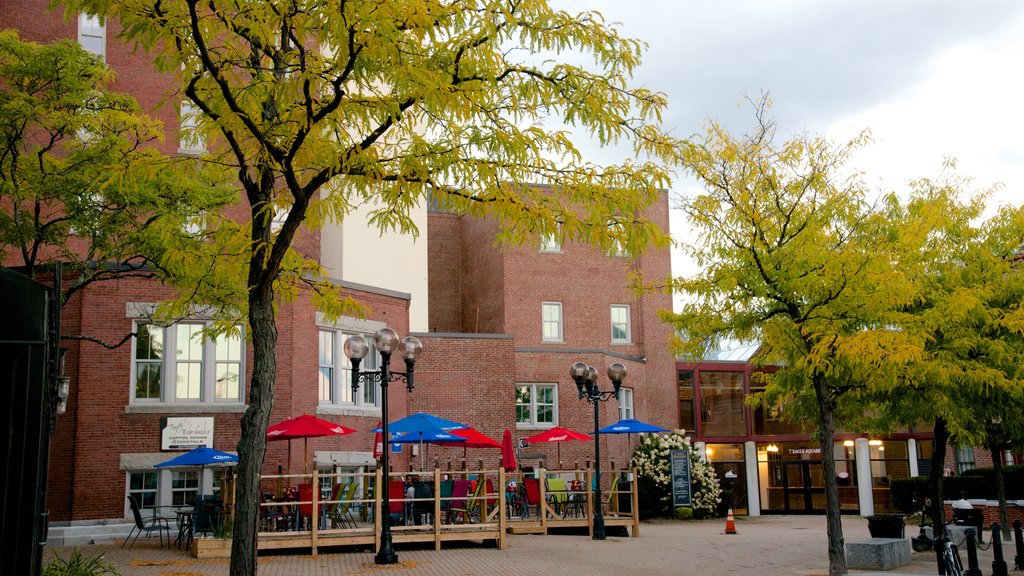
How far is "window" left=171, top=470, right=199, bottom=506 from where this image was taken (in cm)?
2330

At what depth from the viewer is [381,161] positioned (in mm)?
10477

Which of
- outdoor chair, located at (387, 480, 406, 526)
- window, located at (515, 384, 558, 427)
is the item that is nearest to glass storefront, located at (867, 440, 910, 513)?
window, located at (515, 384, 558, 427)

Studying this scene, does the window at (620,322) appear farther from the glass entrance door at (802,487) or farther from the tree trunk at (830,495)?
the tree trunk at (830,495)

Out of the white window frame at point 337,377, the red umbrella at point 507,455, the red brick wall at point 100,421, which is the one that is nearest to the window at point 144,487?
the red brick wall at point 100,421

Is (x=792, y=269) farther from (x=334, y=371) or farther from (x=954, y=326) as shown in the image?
(x=334, y=371)

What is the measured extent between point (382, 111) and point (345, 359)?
16.9 m

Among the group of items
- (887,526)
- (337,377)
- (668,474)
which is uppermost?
(337,377)

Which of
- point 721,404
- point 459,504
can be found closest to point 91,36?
point 459,504

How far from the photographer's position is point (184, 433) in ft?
75.4

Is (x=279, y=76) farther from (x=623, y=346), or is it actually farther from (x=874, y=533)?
(x=623, y=346)

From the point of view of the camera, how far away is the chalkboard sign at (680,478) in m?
35.3

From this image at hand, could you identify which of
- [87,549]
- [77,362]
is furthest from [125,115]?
[87,549]

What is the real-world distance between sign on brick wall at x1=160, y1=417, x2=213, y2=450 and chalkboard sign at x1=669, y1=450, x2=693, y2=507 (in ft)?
59.7

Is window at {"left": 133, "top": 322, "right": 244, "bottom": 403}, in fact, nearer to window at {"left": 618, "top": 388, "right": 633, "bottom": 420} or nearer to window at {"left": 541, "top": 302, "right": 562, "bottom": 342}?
window at {"left": 541, "top": 302, "right": 562, "bottom": 342}
